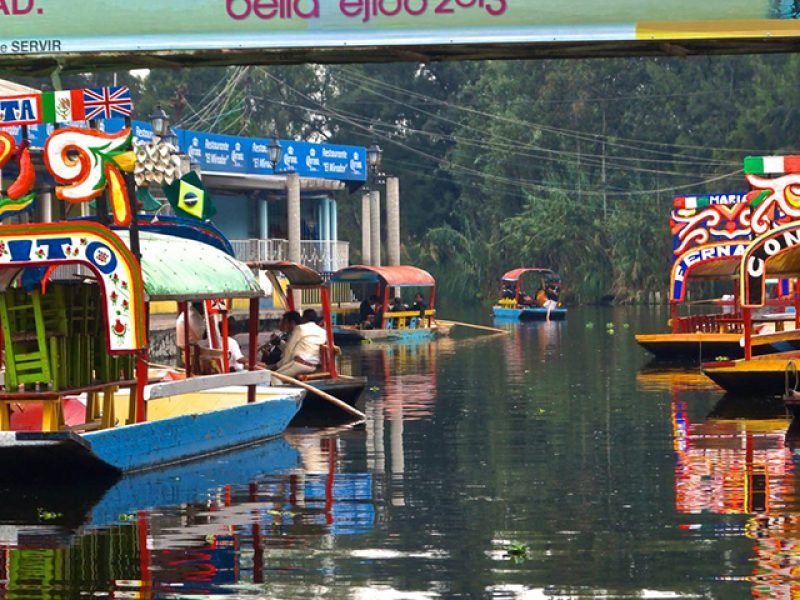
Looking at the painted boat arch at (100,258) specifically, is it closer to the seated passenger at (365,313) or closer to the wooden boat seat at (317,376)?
the wooden boat seat at (317,376)

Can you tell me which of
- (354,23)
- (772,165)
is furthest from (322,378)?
(772,165)

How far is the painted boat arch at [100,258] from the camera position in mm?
16422

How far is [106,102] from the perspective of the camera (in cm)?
1878

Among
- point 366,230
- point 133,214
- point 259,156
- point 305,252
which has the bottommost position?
point 133,214

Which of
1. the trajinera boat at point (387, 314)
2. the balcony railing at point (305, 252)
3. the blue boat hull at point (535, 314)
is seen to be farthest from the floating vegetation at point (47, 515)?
the blue boat hull at point (535, 314)

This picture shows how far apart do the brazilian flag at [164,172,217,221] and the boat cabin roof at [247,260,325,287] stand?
7.47 feet

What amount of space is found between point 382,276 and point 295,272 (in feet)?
80.0

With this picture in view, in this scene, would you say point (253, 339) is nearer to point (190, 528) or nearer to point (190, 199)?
point (190, 199)

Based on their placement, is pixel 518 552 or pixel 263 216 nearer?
pixel 518 552

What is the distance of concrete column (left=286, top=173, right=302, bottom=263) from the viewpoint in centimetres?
4869

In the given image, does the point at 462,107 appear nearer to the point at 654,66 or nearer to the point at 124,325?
the point at 654,66

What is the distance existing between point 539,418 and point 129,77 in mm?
69265

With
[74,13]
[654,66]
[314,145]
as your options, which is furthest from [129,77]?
[74,13]

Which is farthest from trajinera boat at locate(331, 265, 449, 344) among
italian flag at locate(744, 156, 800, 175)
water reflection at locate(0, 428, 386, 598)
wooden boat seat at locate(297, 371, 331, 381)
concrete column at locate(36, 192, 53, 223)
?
water reflection at locate(0, 428, 386, 598)
